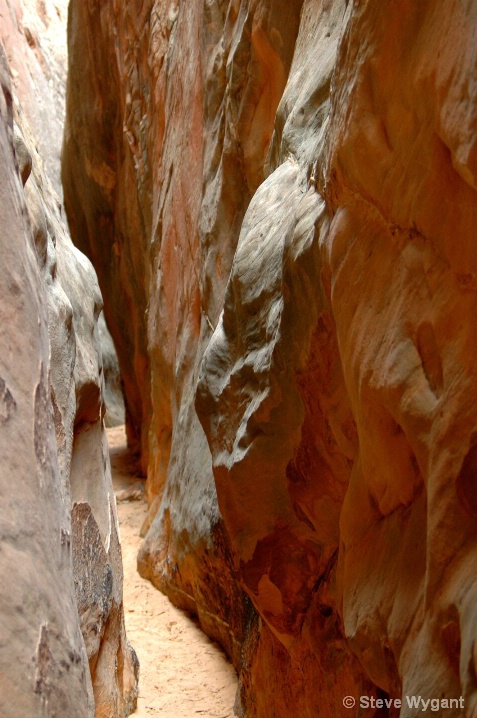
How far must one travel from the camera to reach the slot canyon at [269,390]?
1.96 meters

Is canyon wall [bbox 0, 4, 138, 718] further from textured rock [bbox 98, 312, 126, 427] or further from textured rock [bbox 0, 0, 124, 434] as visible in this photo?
textured rock [bbox 0, 0, 124, 434]

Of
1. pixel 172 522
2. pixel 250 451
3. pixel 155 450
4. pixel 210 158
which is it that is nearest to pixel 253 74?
pixel 210 158

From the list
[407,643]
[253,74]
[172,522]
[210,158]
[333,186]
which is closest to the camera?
[407,643]

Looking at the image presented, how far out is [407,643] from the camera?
2.22m

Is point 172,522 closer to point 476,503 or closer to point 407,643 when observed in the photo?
point 407,643

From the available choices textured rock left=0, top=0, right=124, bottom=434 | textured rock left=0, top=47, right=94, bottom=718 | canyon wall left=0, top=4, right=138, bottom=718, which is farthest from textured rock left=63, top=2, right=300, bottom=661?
textured rock left=0, top=0, right=124, bottom=434

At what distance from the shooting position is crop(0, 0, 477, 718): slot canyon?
1.96m

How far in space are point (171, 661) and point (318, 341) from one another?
2.88m

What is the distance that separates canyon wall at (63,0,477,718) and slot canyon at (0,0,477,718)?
0.01 m

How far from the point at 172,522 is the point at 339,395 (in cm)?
308

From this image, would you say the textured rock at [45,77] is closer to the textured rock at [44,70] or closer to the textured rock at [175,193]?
the textured rock at [44,70]

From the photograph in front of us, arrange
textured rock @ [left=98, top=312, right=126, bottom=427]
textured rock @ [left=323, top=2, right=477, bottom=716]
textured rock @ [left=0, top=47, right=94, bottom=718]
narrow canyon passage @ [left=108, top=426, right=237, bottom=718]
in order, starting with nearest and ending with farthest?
textured rock @ [left=0, top=47, right=94, bottom=718] < textured rock @ [left=323, top=2, right=477, bottom=716] < narrow canyon passage @ [left=108, top=426, right=237, bottom=718] < textured rock @ [left=98, top=312, right=126, bottom=427]

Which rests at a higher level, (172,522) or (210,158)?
(210,158)

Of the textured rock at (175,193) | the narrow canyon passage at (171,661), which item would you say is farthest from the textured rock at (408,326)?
the narrow canyon passage at (171,661)
